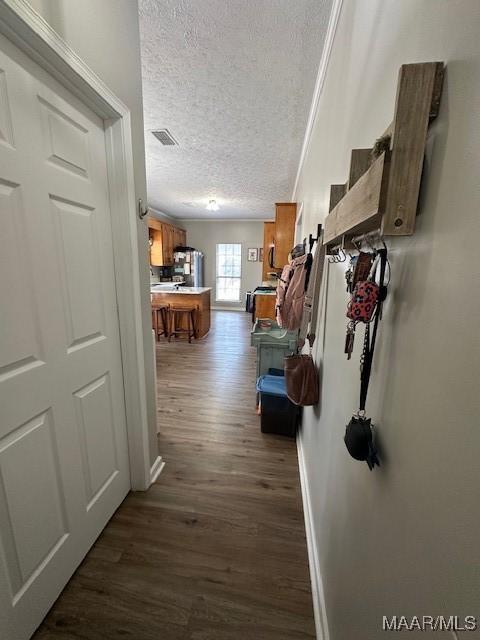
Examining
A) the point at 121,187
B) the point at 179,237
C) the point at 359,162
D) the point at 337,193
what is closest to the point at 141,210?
the point at 121,187

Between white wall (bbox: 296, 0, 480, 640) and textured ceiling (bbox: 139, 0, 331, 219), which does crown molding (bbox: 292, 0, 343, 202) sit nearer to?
textured ceiling (bbox: 139, 0, 331, 219)

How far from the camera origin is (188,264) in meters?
7.29

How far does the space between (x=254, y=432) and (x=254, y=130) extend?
9.66 ft

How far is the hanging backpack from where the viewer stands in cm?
188

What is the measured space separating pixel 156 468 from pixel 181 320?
3392 mm

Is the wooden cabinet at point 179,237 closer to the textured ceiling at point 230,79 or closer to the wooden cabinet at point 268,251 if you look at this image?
the wooden cabinet at point 268,251

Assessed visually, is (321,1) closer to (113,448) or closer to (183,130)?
(183,130)

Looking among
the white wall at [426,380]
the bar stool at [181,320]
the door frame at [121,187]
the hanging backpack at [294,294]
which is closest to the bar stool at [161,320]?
the bar stool at [181,320]

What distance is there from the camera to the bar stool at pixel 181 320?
190 inches

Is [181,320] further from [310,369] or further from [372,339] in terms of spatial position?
[372,339]


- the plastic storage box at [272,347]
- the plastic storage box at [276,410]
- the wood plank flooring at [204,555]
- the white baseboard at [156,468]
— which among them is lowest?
the wood plank flooring at [204,555]

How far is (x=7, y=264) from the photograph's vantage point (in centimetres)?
86

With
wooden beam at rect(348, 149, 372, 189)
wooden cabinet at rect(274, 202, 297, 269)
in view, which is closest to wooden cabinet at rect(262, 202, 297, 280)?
wooden cabinet at rect(274, 202, 297, 269)

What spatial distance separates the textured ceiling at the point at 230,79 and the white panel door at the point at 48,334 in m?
0.90
